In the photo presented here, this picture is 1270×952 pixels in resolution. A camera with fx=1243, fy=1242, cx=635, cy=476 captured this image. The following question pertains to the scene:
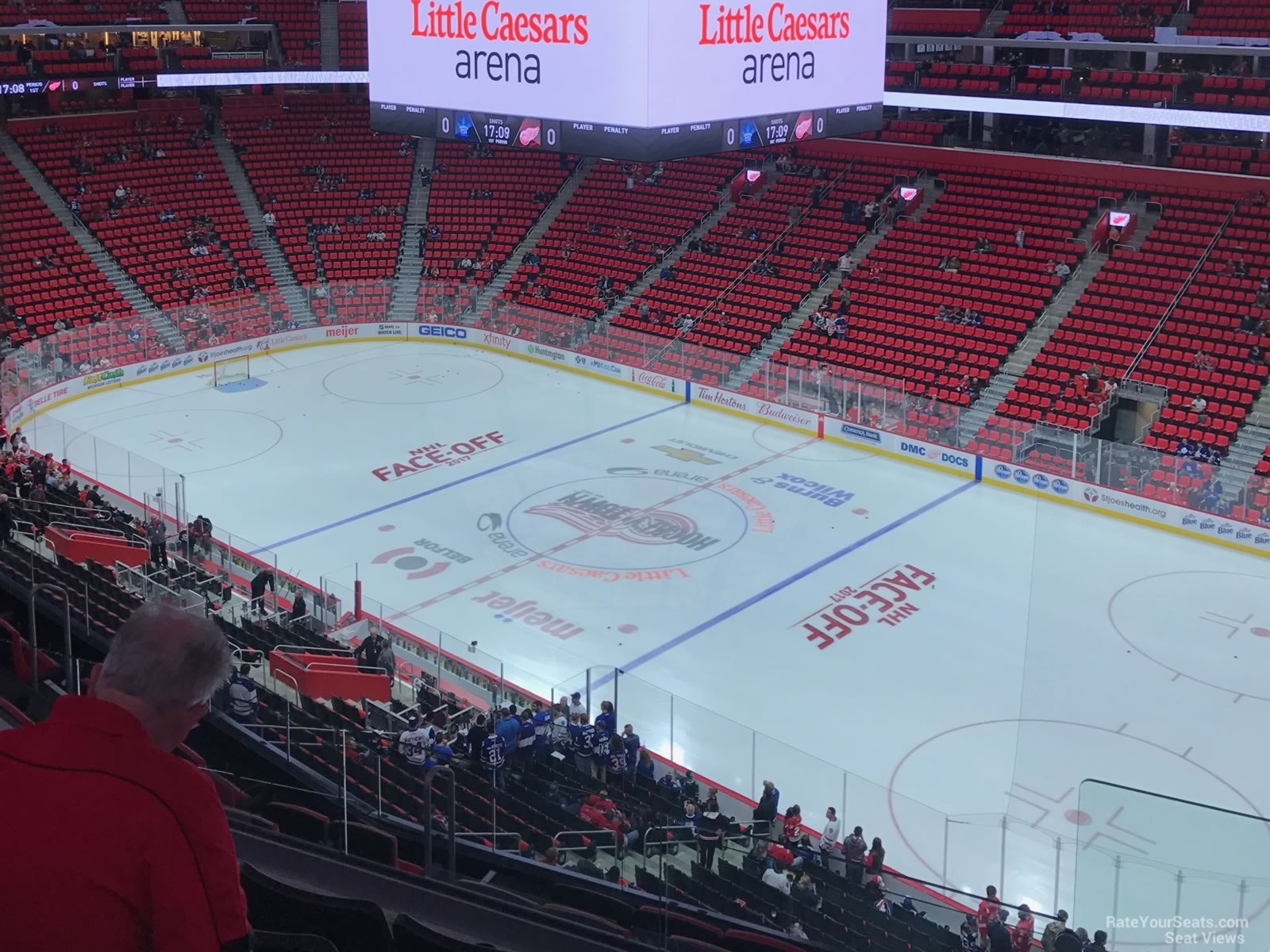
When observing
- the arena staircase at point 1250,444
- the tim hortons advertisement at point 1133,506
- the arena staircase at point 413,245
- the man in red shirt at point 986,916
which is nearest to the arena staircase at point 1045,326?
the tim hortons advertisement at point 1133,506

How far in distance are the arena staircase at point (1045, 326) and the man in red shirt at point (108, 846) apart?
78.3 feet

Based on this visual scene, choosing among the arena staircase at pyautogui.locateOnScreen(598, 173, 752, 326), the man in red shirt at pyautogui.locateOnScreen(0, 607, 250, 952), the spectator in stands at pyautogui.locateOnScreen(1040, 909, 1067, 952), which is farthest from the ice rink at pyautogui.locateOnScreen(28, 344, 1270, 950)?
the man in red shirt at pyautogui.locateOnScreen(0, 607, 250, 952)

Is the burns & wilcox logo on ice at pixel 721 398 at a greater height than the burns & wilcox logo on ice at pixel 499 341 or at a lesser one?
lesser

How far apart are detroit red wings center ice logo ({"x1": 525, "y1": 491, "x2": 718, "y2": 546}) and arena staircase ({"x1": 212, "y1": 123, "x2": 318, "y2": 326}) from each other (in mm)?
14045

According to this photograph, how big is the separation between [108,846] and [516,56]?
13565 millimetres

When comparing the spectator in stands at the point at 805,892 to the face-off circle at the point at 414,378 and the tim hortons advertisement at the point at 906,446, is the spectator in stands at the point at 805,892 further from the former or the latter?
the face-off circle at the point at 414,378

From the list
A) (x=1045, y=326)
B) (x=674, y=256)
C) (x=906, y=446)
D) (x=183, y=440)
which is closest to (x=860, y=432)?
(x=906, y=446)

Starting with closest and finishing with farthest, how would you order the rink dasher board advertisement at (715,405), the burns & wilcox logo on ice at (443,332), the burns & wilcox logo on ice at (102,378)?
the rink dasher board advertisement at (715,405), the burns & wilcox logo on ice at (102,378), the burns & wilcox logo on ice at (443,332)

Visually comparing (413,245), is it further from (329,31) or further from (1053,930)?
(1053,930)

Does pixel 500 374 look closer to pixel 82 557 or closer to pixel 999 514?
pixel 999 514

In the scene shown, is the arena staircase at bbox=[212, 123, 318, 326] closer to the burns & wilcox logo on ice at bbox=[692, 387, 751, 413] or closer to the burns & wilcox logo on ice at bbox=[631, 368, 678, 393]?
the burns & wilcox logo on ice at bbox=[631, 368, 678, 393]

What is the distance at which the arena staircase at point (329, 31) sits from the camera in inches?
1668

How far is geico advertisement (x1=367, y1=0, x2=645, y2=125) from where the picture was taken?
1336 cm

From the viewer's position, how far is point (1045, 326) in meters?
27.1
